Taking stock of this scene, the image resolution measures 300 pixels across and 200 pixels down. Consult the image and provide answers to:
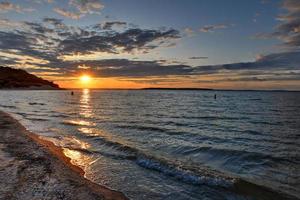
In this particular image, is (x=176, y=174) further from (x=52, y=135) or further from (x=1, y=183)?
(x=52, y=135)

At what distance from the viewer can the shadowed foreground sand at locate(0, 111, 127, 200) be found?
8.61m

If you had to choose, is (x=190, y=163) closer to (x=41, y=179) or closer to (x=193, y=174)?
(x=193, y=174)

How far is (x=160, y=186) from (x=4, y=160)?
722cm

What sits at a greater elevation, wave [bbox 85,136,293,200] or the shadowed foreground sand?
the shadowed foreground sand

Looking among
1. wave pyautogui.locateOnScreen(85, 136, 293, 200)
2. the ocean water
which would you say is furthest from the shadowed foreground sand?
wave pyautogui.locateOnScreen(85, 136, 293, 200)

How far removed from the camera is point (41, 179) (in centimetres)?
993

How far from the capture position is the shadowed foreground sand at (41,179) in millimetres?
8607

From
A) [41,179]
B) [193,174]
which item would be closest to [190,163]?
[193,174]

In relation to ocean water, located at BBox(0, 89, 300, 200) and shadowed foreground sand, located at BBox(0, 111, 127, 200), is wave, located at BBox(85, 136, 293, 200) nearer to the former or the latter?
ocean water, located at BBox(0, 89, 300, 200)

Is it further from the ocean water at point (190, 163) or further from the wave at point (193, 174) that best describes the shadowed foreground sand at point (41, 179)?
the wave at point (193, 174)

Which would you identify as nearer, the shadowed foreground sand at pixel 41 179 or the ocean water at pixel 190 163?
the shadowed foreground sand at pixel 41 179

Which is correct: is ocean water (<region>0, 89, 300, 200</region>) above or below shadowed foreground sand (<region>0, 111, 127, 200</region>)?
below

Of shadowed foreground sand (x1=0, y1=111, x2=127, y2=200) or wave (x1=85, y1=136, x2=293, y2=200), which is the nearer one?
shadowed foreground sand (x1=0, y1=111, x2=127, y2=200)

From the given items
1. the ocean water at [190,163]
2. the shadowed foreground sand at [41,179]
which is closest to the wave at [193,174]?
the ocean water at [190,163]
